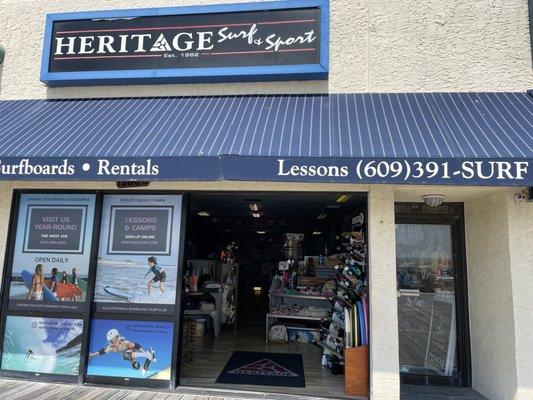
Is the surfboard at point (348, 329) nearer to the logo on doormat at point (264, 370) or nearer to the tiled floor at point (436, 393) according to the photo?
the tiled floor at point (436, 393)

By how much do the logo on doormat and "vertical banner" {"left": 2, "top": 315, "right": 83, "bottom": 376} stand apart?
2.21 metres

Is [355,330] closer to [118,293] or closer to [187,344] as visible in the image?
[187,344]

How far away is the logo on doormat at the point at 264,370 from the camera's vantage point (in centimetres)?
591

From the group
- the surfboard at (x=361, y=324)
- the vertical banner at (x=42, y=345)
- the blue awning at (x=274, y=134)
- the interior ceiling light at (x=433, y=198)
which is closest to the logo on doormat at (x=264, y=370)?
the surfboard at (x=361, y=324)

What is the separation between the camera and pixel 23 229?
18.2 ft

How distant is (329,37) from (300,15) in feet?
1.64

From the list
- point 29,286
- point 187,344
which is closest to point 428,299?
point 187,344

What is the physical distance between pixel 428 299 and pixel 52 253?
5.34 m

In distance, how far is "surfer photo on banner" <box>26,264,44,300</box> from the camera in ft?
17.6

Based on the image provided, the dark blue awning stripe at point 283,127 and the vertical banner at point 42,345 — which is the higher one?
the dark blue awning stripe at point 283,127

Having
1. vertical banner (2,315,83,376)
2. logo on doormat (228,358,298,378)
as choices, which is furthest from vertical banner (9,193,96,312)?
logo on doormat (228,358,298,378)

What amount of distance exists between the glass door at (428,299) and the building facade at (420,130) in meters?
0.12

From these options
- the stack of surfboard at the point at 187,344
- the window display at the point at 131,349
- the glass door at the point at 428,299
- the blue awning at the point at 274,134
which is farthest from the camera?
the stack of surfboard at the point at 187,344

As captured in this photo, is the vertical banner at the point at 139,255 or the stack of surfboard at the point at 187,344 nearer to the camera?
the vertical banner at the point at 139,255
